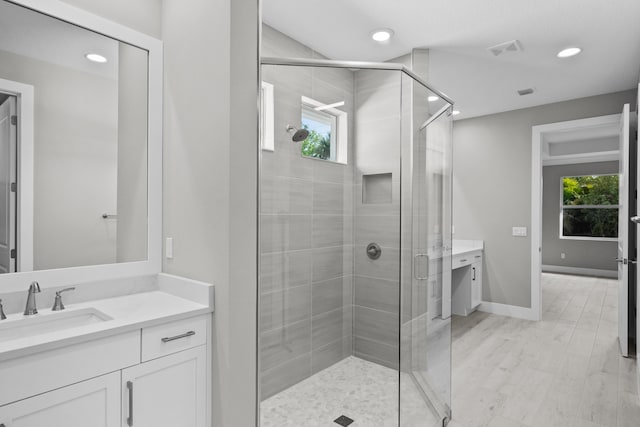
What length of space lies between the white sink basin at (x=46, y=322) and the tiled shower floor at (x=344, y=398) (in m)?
0.96

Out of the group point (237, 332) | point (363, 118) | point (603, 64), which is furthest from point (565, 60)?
point (237, 332)

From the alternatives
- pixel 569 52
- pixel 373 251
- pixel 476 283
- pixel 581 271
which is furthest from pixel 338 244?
pixel 581 271

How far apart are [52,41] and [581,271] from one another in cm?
948

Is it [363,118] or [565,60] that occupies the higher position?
[565,60]

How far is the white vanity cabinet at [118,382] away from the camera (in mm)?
1070

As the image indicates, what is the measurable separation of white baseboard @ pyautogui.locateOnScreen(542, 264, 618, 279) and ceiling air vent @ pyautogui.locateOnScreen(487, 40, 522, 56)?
667 cm

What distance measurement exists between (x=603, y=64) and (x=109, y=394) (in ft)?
14.4

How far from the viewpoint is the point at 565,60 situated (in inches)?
124

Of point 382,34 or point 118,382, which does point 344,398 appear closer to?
point 118,382

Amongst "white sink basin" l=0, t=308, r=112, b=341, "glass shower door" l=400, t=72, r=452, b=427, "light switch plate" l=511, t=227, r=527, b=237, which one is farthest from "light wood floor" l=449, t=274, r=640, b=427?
"white sink basin" l=0, t=308, r=112, b=341

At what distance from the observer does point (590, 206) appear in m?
7.83

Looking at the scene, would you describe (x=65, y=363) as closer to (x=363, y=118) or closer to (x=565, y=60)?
(x=363, y=118)

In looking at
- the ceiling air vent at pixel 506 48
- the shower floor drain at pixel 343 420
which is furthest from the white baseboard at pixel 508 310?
the shower floor drain at pixel 343 420

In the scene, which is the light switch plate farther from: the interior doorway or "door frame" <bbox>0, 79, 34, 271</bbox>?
"door frame" <bbox>0, 79, 34, 271</bbox>
